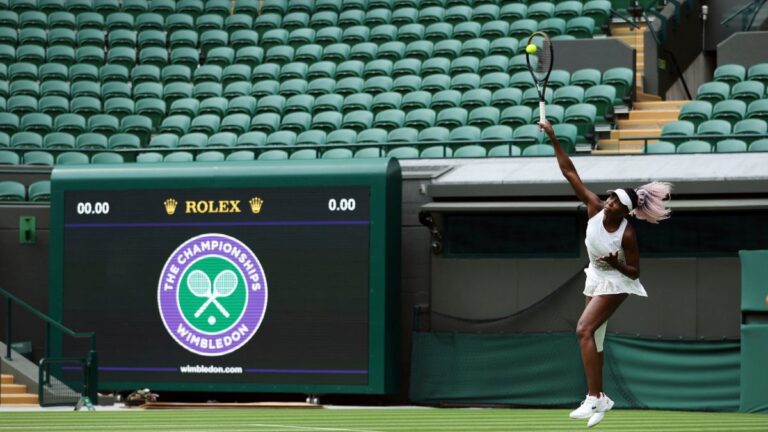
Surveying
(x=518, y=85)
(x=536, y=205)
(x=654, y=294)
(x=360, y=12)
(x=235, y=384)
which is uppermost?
(x=360, y=12)

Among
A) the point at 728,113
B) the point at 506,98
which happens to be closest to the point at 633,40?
the point at 506,98

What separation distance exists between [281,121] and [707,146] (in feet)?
23.4

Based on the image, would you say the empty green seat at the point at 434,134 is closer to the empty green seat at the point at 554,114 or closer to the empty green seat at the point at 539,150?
the empty green seat at the point at 554,114

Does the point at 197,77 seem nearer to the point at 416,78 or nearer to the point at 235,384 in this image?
the point at 416,78

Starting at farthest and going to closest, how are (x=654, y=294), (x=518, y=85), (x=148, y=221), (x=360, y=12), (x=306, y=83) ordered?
1. (x=360, y=12)
2. (x=306, y=83)
3. (x=518, y=85)
4. (x=148, y=221)
5. (x=654, y=294)

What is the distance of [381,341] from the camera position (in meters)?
16.4

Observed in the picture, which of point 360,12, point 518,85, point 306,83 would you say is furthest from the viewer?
point 360,12

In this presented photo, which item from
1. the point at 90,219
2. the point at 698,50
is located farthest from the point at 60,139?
the point at 698,50

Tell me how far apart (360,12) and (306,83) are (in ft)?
10.5

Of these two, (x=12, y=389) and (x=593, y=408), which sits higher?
(x=593, y=408)

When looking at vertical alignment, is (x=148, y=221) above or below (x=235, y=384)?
above

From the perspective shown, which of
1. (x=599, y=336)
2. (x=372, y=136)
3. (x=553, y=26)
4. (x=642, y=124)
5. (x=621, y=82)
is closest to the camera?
(x=599, y=336)

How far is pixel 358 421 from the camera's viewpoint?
485 inches

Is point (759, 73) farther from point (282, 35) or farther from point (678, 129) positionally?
point (282, 35)
